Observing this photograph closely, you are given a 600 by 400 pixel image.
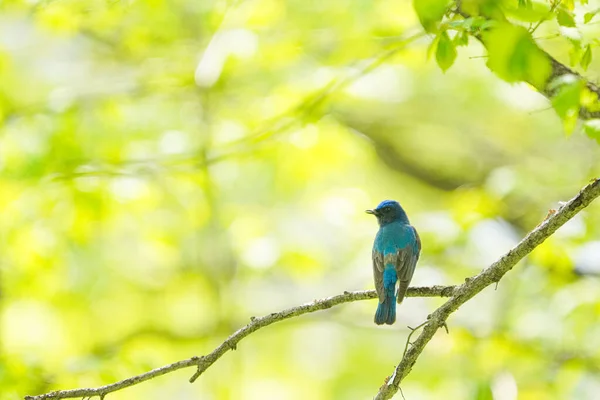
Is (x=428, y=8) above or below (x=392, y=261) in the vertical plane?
above

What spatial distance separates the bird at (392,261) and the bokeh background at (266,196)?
149 cm

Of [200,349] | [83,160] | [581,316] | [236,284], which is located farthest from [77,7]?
[581,316]

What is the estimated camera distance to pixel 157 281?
10523 millimetres

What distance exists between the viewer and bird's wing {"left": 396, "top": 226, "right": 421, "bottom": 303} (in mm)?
4484

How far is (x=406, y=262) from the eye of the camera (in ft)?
15.7

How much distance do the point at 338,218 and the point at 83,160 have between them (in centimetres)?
312

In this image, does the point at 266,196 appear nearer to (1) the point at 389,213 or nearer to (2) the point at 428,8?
(1) the point at 389,213

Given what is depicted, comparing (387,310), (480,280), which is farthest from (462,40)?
(387,310)

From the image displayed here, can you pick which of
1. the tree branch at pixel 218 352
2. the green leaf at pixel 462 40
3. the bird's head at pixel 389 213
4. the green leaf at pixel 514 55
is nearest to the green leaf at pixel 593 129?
the green leaf at pixel 462 40

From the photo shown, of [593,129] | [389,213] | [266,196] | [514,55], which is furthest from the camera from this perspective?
[266,196]

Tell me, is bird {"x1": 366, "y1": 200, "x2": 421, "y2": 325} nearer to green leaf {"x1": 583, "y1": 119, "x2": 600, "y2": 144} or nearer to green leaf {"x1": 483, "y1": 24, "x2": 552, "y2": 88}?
green leaf {"x1": 583, "y1": 119, "x2": 600, "y2": 144}

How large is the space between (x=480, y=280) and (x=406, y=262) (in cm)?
195

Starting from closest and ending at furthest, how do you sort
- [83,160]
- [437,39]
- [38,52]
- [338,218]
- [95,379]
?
[437,39] < [95,379] < [83,160] < [338,218] < [38,52]

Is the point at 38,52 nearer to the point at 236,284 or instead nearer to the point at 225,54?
the point at 225,54
